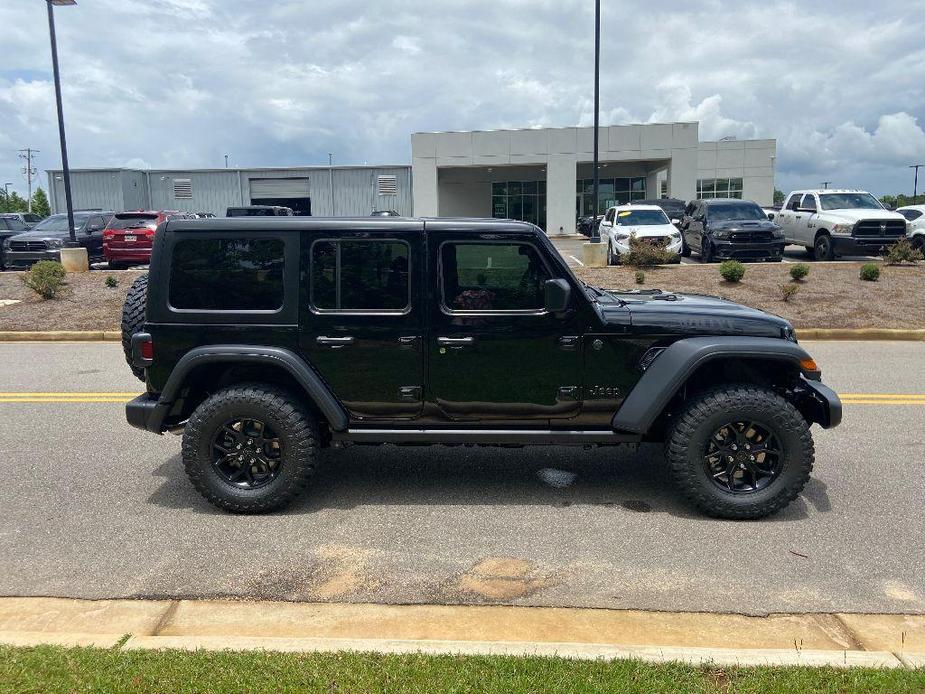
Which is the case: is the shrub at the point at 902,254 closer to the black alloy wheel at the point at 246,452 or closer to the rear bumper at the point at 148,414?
the black alloy wheel at the point at 246,452

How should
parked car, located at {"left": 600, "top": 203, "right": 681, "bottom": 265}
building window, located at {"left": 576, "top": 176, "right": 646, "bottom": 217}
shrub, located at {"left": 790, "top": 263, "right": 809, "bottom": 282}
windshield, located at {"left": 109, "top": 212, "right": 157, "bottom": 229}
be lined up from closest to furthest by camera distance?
shrub, located at {"left": 790, "top": 263, "right": 809, "bottom": 282} < parked car, located at {"left": 600, "top": 203, "right": 681, "bottom": 265} < windshield, located at {"left": 109, "top": 212, "right": 157, "bottom": 229} < building window, located at {"left": 576, "top": 176, "right": 646, "bottom": 217}

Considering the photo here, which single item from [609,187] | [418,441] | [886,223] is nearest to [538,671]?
[418,441]

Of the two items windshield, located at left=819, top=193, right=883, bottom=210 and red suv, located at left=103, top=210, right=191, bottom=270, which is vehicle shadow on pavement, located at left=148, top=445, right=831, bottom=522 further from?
windshield, located at left=819, top=193, right=883, bottom=210

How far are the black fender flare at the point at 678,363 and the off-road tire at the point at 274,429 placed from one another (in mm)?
2026

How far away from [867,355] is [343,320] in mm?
8876

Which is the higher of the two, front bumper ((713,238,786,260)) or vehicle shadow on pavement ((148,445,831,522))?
front bumper ((713,238,786,260))

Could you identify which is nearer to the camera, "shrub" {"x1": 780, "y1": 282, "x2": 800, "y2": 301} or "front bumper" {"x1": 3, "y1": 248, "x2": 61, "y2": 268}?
"shrub" {"x1": 780, "y1": 282, "x2": 800, "y2": 301}

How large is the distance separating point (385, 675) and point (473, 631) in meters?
0.64

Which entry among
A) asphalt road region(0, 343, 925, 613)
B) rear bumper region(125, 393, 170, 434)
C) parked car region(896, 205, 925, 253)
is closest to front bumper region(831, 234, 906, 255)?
parked car region(896, 205, 925, 253)

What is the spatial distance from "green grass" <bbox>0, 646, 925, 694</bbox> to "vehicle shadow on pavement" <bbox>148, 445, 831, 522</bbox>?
1892mm

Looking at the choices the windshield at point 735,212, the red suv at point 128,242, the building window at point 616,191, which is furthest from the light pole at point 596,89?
the building window at point 616,191

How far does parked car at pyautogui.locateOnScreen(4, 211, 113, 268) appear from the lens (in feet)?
68.3

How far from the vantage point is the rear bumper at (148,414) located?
183 inches

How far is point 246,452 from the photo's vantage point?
468cm
